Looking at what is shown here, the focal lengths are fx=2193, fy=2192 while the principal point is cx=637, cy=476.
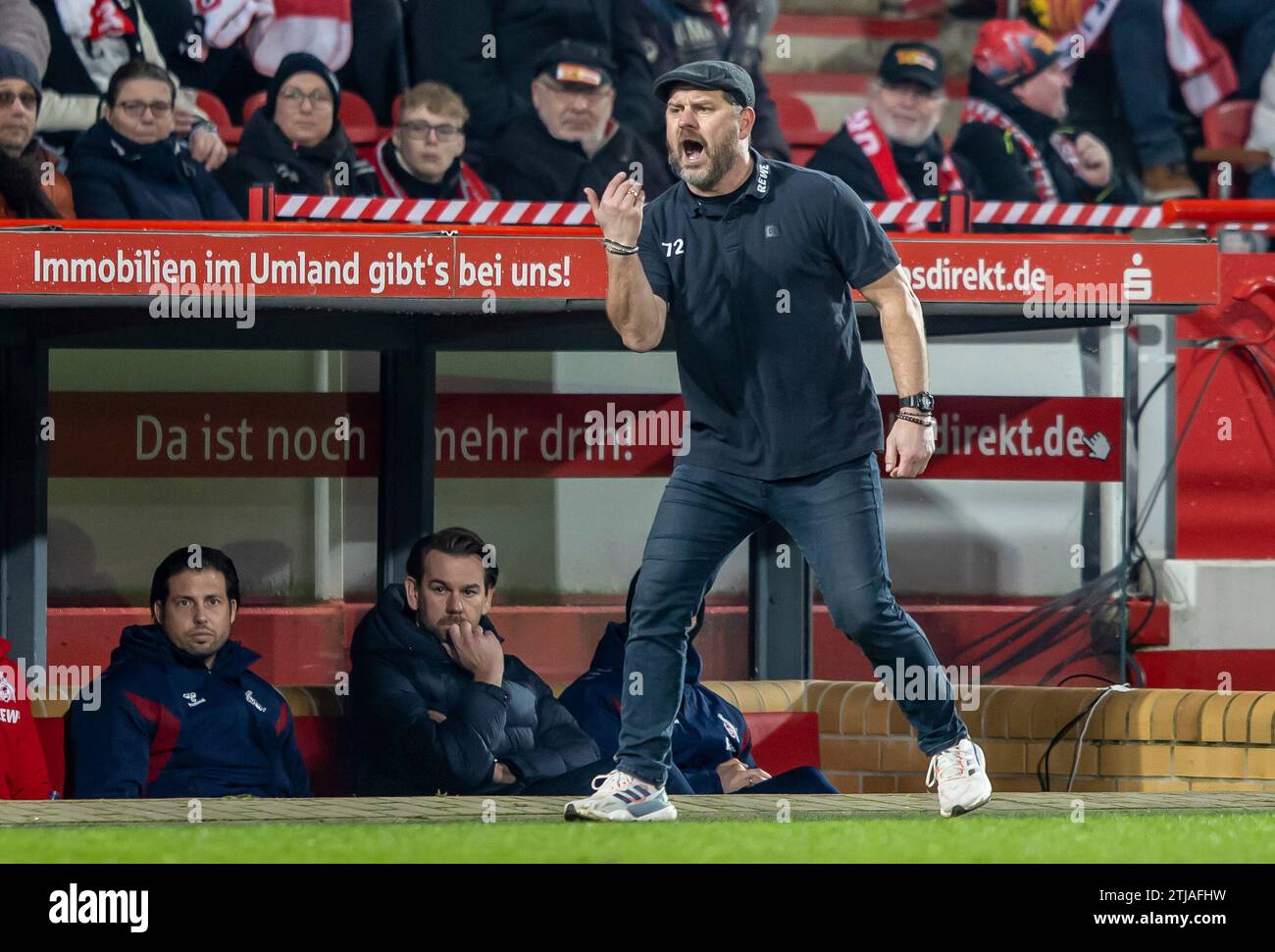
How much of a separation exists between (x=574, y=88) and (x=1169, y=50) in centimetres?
464

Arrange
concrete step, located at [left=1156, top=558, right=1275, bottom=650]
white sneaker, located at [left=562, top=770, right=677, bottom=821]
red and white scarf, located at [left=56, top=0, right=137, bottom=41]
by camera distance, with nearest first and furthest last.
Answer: white sneaker, located at [left=562, top=770, right=677, bottom=821], red and white scarf, located at [left=56, top=0, right=137, bottom=41], concrete step, located at [left=1156, top=558, right=1275, bottom=650]

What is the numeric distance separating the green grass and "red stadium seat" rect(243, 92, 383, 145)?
21.6 feet

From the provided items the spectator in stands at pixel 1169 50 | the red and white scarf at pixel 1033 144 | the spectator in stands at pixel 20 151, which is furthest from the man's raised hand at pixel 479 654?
the spectator in stands at pixel 1169 50

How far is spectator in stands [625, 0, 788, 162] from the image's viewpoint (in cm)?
1060

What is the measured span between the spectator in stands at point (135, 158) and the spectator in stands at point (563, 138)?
1.68m

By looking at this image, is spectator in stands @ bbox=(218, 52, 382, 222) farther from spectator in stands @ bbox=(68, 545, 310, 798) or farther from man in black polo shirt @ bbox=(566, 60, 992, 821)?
man in black polo shirt @ bbox=(566, 60, 992, 821)

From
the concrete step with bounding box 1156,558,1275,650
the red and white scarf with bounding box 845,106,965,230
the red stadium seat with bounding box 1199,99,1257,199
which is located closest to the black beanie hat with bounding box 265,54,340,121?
the red and white scarf with bounding box 845,106,965,230

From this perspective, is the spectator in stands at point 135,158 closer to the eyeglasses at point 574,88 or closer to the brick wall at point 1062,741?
the eyeglasses at point 574,88

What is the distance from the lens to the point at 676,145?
14.5 ft

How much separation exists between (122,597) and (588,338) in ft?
15.4

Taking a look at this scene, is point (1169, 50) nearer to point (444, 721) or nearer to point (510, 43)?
point (510, 43)

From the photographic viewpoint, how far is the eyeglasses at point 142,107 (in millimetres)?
8484

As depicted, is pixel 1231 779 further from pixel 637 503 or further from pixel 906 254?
pixel 637 503

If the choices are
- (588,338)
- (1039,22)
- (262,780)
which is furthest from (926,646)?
(1039,22)
